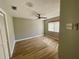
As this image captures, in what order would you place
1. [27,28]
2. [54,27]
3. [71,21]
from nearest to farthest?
[71,21] → [27,28] → [54,27]

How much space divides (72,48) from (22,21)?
4.74m

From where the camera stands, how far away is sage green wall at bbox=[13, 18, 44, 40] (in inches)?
192

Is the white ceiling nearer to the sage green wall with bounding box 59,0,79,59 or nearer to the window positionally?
the sage green wall with bounding box 59,0,79,59

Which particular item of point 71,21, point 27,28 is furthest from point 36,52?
point 27,28

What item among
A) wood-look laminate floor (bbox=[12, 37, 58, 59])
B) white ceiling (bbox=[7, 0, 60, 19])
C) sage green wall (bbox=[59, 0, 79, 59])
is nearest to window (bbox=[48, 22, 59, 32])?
wood-look laminate floor (bbox=[12, 37, 58, 59])

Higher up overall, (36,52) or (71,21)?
(71,21)

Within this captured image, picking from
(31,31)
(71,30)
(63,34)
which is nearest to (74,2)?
(71,30)

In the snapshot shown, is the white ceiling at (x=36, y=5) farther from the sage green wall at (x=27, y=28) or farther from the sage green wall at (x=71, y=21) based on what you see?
the sage green wall at (x=27, y=28)

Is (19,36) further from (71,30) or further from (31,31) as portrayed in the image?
(71,30)

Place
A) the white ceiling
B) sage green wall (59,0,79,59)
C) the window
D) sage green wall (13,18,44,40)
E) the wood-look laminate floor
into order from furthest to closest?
the window, sage green wall (13,18,44,40), the wood-look laminate floor, the white ceiling, sage green wall (59,0,79,59)

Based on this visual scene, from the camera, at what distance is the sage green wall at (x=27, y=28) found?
488 centimetres

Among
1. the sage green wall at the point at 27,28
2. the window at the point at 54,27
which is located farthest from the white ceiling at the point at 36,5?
the window at the point at 54,27

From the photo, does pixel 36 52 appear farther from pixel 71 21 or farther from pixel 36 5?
pixel 71 21

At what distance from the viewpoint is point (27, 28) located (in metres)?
5.62
